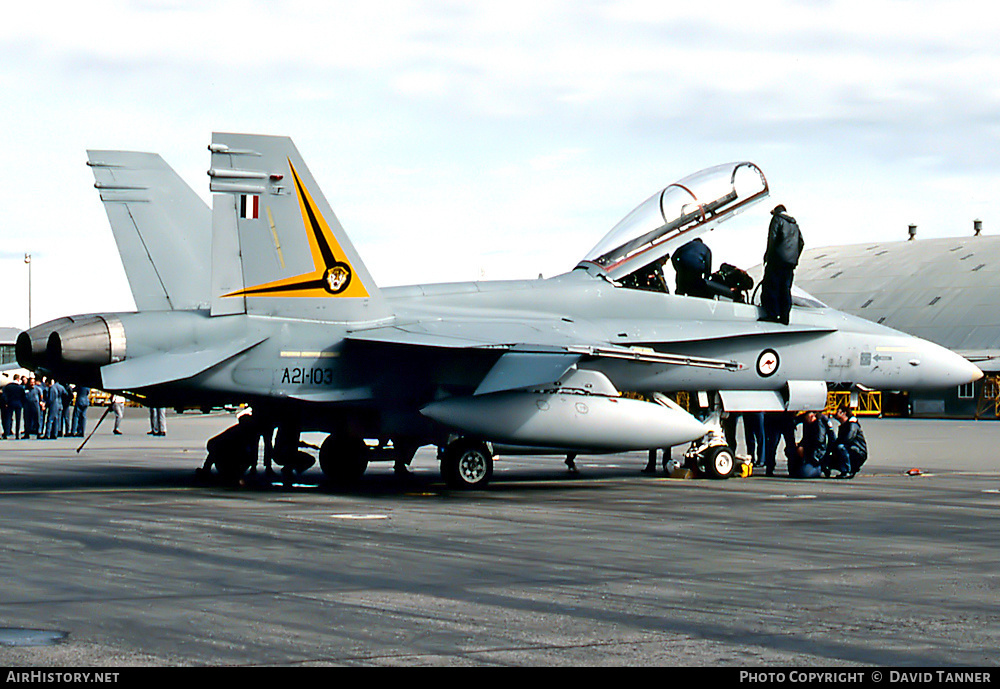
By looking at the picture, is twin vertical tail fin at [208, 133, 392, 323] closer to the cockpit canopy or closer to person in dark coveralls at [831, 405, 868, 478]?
the cockpit canopy

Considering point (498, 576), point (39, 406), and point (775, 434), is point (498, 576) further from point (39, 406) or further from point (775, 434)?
point (39, 406)

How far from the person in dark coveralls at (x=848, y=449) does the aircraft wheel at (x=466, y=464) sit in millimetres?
5618

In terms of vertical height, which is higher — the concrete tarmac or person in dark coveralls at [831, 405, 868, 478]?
person in dark coveralls at [831, 405, 868, 478]

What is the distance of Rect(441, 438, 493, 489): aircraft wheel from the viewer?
1520 centimetres

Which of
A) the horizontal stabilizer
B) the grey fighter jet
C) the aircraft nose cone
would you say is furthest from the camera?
the aircraft nose cone

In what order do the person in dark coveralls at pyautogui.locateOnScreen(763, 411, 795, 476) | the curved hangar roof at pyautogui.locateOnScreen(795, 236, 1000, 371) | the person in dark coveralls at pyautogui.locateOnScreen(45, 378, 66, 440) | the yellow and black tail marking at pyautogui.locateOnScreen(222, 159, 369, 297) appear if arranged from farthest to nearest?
1. the curved hangar roof at pyautogui.locateOnScreen(795, 236, 1000, 371)
2. the person in dark coveralls at pyautogui.locateOnScreen(45, 378, 66, 440)
3. the person in dark coveralls at pyautogui.locateOnScreen(763, 411, 795, 476)
4. the yellow and black tail marking at pyautogui.locateOnScreen(222, 159, 369, 297)

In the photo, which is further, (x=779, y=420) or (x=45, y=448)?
(x=45, y=448)

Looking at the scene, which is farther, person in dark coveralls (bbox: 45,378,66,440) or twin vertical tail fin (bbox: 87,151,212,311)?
person in dark coveralls (bbox: 45,378,66,440)

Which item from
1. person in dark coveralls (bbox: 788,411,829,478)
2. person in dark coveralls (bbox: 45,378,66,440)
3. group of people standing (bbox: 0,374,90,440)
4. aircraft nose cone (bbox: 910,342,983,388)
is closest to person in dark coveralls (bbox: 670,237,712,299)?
person in dark coveralls (bbox: 788,411,829,478)

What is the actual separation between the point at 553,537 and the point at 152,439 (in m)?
22.0

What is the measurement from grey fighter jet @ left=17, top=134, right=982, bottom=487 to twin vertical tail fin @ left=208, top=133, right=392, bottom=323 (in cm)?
2

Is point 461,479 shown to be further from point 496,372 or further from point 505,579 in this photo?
point 505,579

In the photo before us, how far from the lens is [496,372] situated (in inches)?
565
